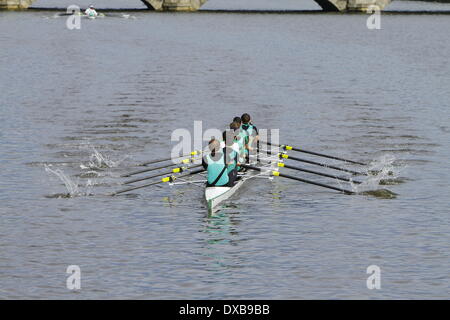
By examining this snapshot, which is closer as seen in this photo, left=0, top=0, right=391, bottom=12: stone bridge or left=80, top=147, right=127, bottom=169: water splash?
left=80, top=147, right=127, bottom=169: water splash

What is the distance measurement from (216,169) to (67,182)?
747 centimetres

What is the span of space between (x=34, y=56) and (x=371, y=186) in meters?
62.3

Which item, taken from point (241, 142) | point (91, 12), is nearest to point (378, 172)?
point (241, 142)

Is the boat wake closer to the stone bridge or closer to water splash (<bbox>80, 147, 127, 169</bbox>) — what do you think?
water splash (<bbox>80, 147, 127, 169</bbox>)

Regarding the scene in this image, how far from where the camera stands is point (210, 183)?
33312 mm

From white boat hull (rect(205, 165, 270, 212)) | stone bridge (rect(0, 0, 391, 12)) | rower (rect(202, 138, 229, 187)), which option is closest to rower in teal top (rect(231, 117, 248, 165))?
white boat hull (rect(205, 165, 270, 212))

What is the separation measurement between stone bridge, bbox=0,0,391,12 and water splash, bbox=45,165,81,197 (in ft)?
375

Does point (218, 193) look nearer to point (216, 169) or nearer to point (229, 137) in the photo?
point (216, 169)

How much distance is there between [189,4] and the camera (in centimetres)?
15512

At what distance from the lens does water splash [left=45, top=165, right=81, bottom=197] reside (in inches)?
1428

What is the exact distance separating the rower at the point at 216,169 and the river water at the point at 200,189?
1.02 meters
